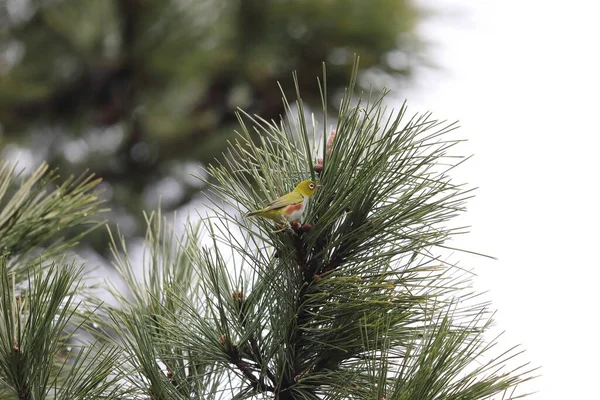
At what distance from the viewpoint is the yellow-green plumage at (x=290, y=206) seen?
0.61m

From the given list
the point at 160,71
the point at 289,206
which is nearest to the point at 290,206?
the point at 289,206

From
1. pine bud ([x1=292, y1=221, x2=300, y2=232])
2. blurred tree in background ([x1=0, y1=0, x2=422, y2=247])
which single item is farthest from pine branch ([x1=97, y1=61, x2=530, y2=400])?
blurred tree in background ([x1=0, y1=0, x2=422, y2=247])

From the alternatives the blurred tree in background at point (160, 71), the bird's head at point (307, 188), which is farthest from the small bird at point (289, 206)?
the blurred tree in background at point (160, 71)

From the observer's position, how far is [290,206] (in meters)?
0.61

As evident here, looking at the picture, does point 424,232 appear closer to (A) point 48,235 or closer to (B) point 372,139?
(B) point 372,139

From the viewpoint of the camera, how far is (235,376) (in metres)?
0.67

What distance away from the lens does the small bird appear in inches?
24.2

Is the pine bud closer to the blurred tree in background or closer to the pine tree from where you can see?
the pine tree

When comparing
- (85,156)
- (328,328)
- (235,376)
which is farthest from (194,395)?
(85,156)

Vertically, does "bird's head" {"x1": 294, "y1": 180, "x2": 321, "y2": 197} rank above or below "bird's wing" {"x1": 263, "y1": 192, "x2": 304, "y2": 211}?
above

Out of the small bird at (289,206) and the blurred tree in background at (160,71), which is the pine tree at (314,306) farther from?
the blurred tree in background at (160,71)

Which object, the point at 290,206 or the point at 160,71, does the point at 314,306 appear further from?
the point at 160,71

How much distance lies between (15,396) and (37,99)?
1912mm

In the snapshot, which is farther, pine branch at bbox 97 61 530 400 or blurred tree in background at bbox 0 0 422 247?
blurred tree in background at bbox 0 0 422 247
